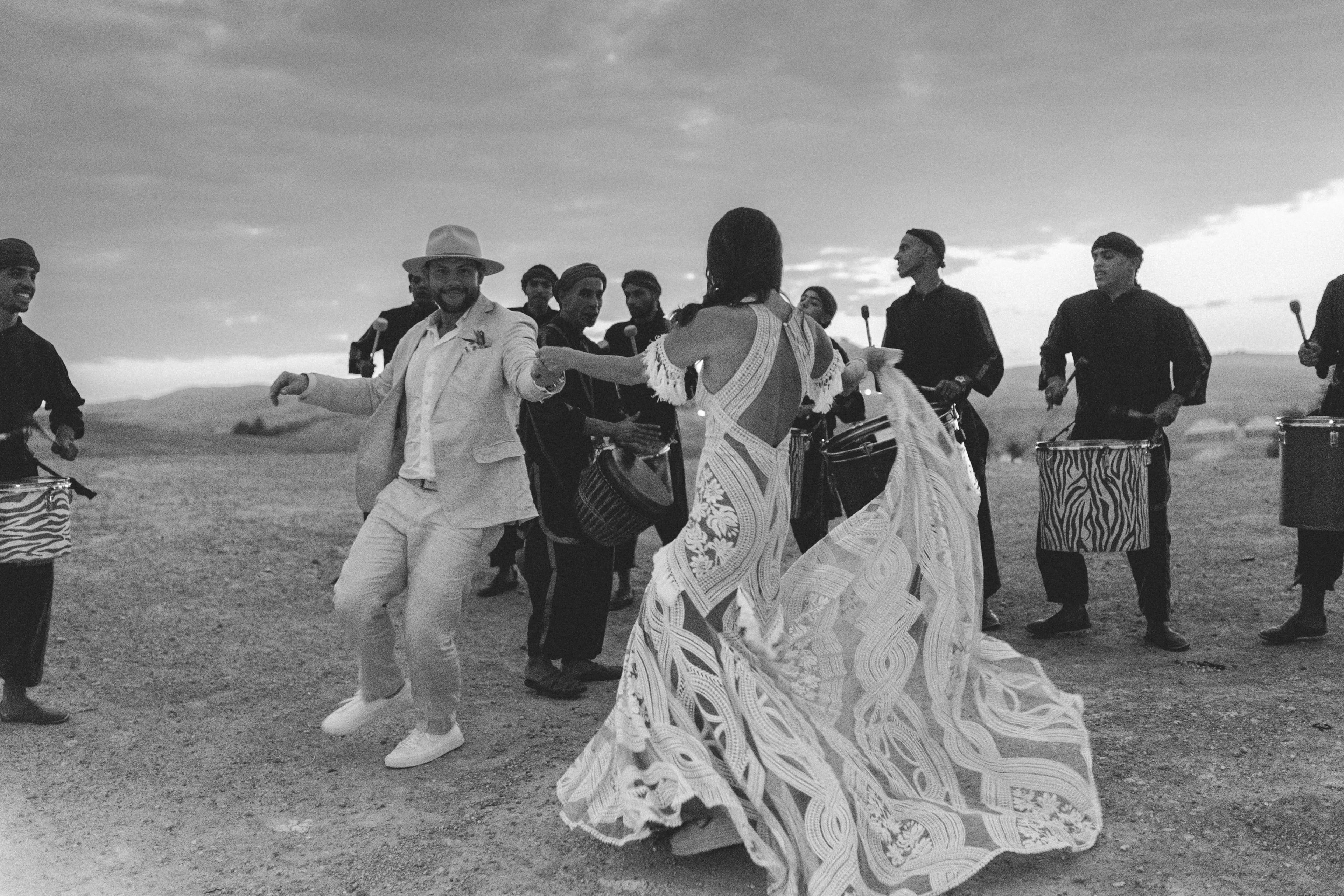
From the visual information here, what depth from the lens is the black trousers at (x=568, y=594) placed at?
6508 millimetres

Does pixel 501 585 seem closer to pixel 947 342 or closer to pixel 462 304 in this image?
pixel 947 342

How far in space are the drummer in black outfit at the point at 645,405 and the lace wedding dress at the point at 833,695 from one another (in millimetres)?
2686

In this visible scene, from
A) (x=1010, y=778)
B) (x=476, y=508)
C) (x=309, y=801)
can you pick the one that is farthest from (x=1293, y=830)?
(x=309, y=801)

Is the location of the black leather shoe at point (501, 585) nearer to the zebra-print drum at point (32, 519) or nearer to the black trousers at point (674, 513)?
the black trousers at point (674, 513)

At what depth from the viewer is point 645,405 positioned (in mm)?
7613

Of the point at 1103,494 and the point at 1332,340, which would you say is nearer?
the point at 1103,494

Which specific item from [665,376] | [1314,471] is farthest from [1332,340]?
[665,376]

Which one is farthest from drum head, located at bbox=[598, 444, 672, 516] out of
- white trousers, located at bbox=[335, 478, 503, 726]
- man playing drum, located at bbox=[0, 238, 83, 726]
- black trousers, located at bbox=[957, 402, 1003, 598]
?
man playing drum, located at bbox=[0, 238, 83, 726]

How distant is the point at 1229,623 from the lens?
26.2 feet

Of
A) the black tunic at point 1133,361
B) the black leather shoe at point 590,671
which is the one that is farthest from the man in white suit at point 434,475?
the black tunic at point 1133,361

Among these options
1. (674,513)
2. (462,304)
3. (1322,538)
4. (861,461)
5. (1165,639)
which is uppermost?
(462,304)

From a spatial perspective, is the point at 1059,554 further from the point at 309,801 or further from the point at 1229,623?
the point at 309,801

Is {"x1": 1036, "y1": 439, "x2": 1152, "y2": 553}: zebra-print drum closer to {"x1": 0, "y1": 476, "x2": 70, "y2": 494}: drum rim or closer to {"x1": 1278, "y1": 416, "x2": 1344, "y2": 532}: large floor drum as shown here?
{"x1": 1278, "y1": 416, "x2": 1344, "y2": 532}: large floor drum

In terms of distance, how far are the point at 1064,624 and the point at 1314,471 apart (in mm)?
1682
